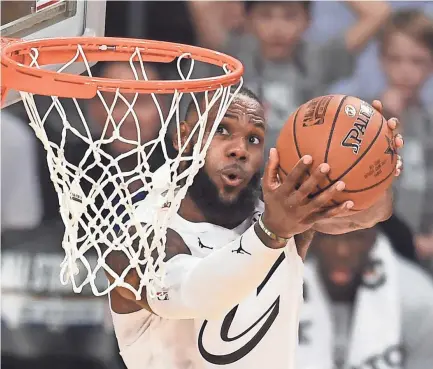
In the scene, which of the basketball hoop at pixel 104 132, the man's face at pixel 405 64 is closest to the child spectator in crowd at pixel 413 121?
the man's face at pixel 405 64

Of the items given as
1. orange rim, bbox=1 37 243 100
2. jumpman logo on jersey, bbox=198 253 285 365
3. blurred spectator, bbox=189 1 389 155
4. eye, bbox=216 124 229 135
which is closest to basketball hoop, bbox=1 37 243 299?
orange rim, bbox=1 37 243 100

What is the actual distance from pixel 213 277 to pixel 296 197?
11.9 inches

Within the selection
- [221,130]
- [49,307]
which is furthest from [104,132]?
[49,307]

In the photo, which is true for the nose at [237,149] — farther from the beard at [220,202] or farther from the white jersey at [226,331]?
the white jersey at [226,331]

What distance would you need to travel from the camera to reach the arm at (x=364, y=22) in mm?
2701

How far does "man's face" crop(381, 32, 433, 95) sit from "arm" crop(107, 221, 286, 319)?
4.35 ft

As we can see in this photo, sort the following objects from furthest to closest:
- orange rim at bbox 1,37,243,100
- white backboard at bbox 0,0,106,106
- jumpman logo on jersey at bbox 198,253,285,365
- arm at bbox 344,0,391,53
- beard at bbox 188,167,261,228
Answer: arm at bbox 344,0,391,53
beard at bbox 188,167,261,228
jumpman logo on jersey at bbox 198,253,285,365
white backboard at bbox 0,0,106,106
orange rim at bbox 1,37,243,100

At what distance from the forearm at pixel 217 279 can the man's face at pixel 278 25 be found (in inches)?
50.0

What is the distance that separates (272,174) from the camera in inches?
55.5

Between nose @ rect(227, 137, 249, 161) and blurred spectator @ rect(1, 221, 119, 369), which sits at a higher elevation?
nose @ rect(227, 137, 249, 161)

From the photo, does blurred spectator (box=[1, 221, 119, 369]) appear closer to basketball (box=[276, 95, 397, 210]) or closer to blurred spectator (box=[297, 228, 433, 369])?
blurred spectator (box=[297, 228, 433, 369])

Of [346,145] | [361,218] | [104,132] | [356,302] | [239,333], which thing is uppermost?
[346,145]

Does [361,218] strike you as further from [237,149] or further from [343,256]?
[343,256]

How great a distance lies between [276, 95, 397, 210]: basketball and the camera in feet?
4.66
